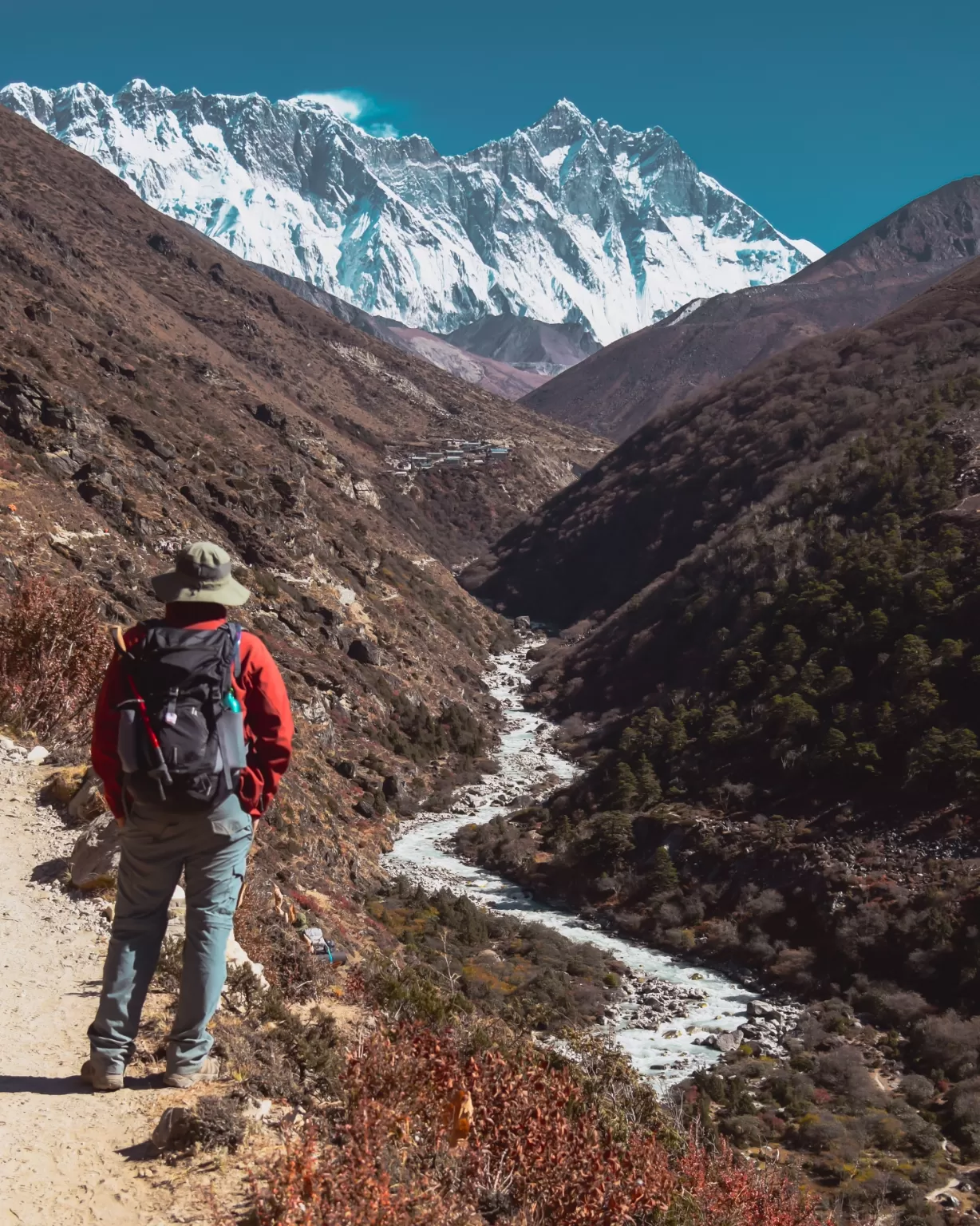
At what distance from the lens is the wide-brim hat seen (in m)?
3.80

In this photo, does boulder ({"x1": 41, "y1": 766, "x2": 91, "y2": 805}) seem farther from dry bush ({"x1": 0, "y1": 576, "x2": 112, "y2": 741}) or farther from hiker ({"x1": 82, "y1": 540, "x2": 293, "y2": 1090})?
hiker ({"x1": 82, "y1": 540, "x2": 293, "y2": 1090})

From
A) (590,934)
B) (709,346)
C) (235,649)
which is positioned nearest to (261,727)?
(235,649)

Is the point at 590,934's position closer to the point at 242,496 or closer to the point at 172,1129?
the point at 172,1129

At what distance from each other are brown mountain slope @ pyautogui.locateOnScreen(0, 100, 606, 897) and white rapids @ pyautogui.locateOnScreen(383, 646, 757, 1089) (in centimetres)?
156

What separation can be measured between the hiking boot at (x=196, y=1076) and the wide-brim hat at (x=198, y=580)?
6.96ft

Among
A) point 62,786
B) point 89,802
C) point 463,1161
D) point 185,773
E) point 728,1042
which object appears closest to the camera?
point 185,773

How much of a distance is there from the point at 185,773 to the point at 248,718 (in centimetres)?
42

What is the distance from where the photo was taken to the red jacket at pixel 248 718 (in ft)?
12.4

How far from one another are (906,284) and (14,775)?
212 metres

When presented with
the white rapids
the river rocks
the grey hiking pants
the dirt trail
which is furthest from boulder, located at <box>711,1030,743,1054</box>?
the grey hiking pants

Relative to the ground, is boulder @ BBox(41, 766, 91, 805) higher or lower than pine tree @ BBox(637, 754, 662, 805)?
higher

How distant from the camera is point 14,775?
783 cm

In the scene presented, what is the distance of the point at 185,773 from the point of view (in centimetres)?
361

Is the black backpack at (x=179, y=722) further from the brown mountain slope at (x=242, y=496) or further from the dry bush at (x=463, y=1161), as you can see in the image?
the brown mountain slope at (x=242, y=496)
